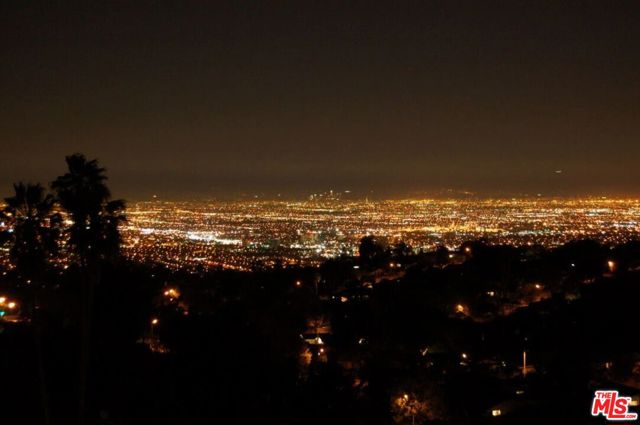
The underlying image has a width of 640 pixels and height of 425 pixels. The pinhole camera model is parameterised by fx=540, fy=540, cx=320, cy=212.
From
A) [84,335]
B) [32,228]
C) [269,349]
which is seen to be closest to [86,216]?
[32,228]

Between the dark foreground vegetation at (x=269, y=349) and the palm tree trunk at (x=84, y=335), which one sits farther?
the dark foreground vegetation at (x=269, y=349)

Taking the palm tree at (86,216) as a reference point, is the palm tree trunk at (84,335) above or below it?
below

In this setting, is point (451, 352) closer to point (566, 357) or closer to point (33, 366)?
point (566, 357)

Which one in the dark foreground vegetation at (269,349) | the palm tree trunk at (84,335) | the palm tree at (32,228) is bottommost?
the dark foreground vegetation at (269,349)

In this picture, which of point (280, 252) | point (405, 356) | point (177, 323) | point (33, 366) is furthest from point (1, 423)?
point (280, 252)
